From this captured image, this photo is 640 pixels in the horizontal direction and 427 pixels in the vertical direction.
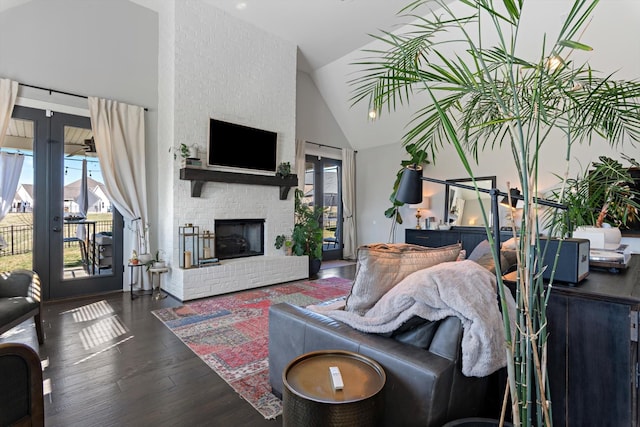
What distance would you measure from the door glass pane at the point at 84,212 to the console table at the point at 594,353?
4.96 m

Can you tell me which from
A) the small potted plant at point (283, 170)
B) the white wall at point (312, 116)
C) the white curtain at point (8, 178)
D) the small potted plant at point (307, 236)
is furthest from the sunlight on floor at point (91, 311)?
the white wall at point (312, 116)

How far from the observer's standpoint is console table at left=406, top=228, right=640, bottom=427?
129 centimetres

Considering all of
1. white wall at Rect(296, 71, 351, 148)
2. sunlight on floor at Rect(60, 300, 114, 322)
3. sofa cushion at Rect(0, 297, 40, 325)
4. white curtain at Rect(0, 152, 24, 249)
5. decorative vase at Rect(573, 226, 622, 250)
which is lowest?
sunlight on floor at Rect(60, 300, 114, 322)

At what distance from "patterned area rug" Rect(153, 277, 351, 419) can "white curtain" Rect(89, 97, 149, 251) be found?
1.57m

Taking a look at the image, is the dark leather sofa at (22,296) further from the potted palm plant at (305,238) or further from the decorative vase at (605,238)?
the decorative vase at (605,238)

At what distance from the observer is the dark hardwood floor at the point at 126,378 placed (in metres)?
1.83

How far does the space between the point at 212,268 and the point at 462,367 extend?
11.9 feet

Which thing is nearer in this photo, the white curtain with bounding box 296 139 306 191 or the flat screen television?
the flat screen television

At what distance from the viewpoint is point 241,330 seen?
3.11 metres

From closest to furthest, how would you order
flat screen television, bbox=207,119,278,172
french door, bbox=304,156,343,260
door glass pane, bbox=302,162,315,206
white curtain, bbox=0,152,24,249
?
white curtain, bbox=0,152,24,249 → flat screen television, bbox=207,119,278,172 → door glass pane, bbox=302,162,315,206 → french door, bbox=304,156,343,260

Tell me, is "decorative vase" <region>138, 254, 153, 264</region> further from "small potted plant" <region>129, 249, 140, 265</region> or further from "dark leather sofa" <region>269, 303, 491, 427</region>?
"dark leather sofa" <region>269, 303, 491, 427</region>

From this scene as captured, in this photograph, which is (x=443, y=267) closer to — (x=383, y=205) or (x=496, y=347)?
(x=496, y=347)

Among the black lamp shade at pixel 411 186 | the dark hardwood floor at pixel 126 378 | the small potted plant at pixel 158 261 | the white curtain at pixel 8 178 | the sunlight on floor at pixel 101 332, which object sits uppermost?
the white curtain at pixel 8 178

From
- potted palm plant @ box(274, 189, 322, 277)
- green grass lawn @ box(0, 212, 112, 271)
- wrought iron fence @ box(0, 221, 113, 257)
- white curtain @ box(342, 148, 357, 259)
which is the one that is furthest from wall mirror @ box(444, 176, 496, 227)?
wrought iron fence @ box(0, 221, 113, 257)
